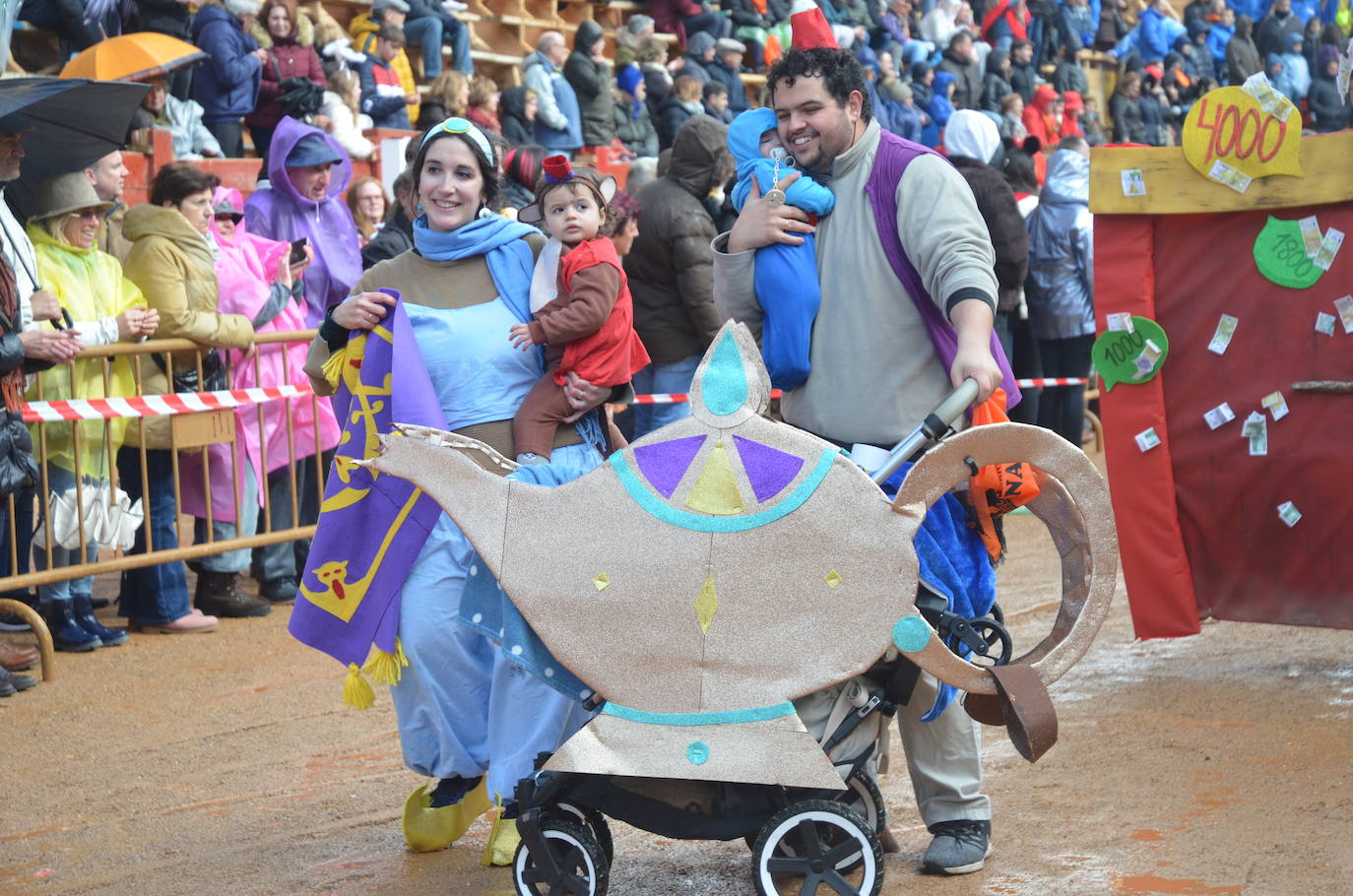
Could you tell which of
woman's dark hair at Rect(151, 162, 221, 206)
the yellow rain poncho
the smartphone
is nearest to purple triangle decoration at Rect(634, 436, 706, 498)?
the yellow rain poncho

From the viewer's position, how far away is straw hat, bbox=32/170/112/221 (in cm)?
707

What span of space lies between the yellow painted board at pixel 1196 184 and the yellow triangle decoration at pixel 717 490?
9.08 feet

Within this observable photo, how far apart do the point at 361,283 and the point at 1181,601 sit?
10.4ft

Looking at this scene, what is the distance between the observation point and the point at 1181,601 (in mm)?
5984

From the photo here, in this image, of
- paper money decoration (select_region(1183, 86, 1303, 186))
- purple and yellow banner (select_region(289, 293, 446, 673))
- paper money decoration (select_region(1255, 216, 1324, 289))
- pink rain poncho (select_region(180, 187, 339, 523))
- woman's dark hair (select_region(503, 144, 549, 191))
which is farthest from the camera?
pink rain poncho (select_region(180, 187, 339, 523))

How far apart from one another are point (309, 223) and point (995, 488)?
5568 millimetres

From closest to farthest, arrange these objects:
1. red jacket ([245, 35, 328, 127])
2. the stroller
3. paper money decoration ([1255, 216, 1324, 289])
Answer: the stroller < paper money decoration ([1255, 216, 1324, 289]) < red jacket ([245, 35, 328, 127])

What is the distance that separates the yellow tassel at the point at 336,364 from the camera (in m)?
4.50

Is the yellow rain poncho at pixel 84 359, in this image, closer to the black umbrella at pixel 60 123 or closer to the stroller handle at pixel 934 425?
the black umbrella at pixel 60 123

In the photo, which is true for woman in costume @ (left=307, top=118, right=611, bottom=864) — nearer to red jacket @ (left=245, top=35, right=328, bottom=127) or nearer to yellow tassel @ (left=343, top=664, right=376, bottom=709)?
yellow tassel @ (left=343, top=664, right=376, bottom=709)

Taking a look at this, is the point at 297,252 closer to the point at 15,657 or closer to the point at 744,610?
the point at 15,657

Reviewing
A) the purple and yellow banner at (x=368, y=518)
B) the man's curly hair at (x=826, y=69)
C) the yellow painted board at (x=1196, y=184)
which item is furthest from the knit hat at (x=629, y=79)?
the man's curly hair at (x=826, y=69)

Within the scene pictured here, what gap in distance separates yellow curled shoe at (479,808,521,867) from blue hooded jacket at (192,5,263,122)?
8738 mm

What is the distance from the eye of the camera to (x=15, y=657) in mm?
6641
